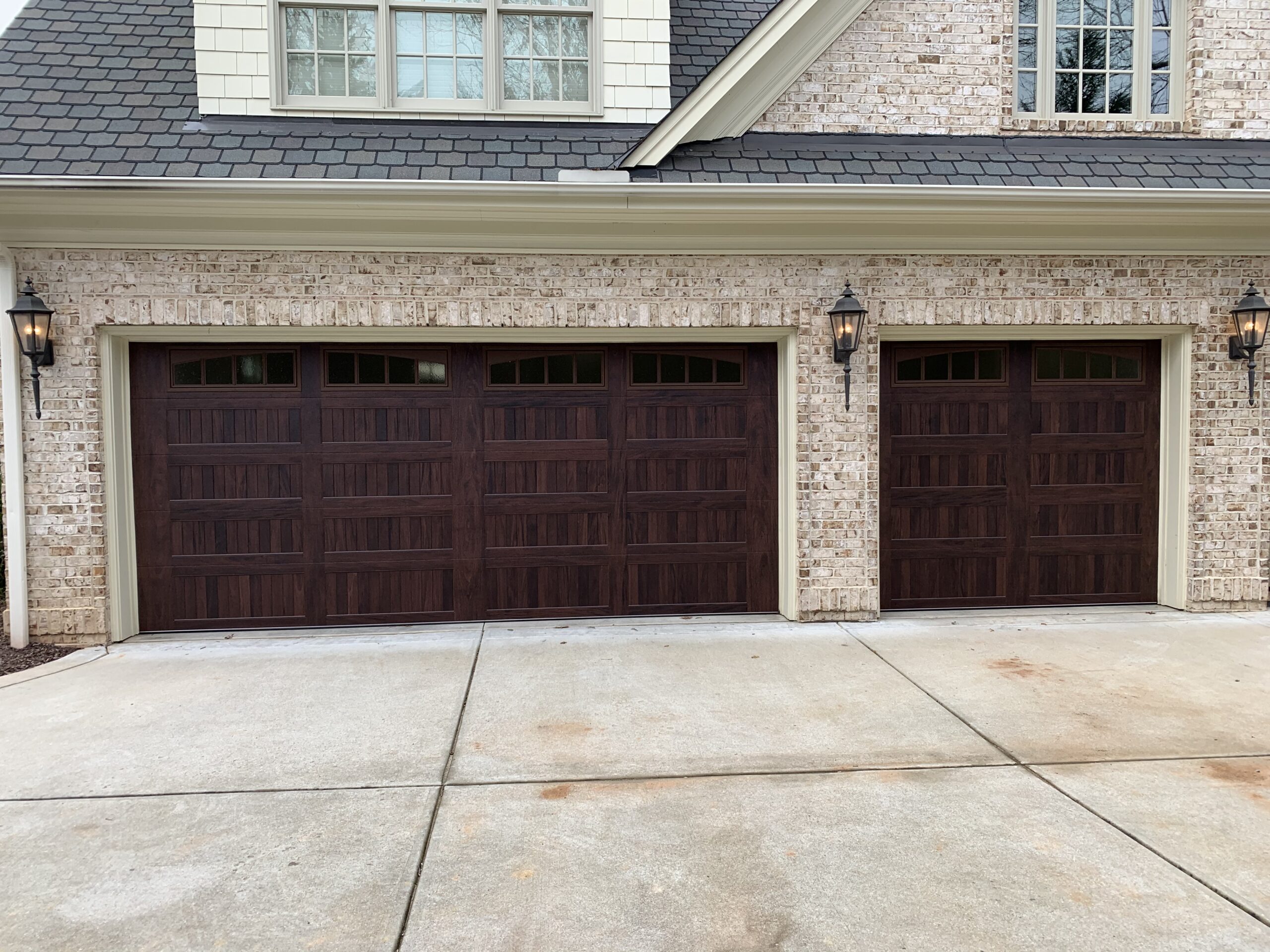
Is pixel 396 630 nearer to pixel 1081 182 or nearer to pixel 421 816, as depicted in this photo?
pixel 421 816

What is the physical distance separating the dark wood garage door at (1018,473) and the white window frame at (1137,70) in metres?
1.93

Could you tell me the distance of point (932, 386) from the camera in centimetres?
667

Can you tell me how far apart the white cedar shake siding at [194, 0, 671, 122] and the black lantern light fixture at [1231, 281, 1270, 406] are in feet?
16.1

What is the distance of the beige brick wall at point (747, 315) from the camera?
5.82 m

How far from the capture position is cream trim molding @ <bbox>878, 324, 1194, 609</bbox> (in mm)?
6500

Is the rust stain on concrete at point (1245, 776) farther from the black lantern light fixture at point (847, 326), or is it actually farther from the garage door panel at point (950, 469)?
the black lantern light fixture at point (847, 326)

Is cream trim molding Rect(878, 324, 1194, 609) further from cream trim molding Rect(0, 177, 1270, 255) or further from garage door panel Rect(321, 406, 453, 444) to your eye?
garage door panel Rect(321, 406, 453, 444)

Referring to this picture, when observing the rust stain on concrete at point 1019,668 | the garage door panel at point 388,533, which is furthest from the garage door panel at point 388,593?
the rust stain on concrete at point 1019,668

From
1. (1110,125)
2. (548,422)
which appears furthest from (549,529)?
(1110,125)

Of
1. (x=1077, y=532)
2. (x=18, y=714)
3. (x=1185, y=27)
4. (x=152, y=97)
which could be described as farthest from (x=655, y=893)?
(x=1185, y=27)

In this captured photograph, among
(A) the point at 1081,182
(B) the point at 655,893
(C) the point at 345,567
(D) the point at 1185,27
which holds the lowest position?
(B) the point at 655,893

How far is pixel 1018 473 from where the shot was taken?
22.1 ft

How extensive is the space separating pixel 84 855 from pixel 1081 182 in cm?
724

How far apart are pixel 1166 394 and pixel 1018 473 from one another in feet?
4.74
